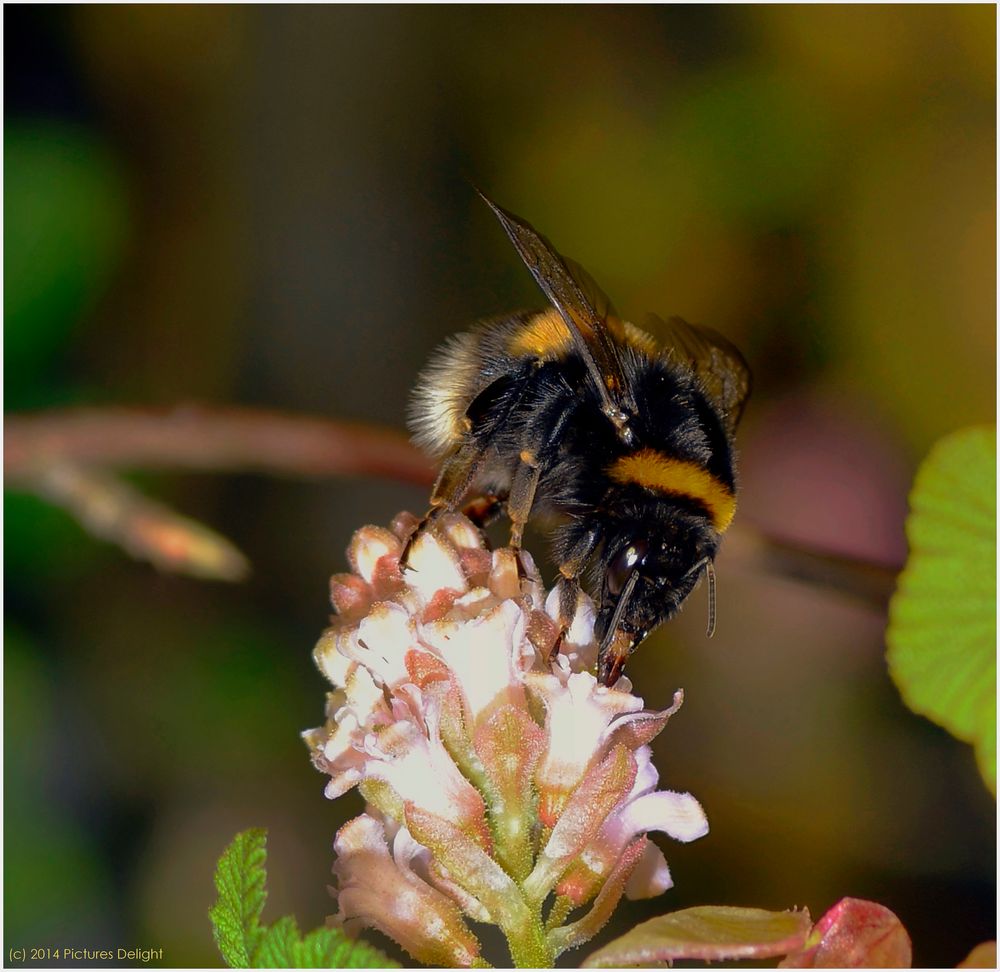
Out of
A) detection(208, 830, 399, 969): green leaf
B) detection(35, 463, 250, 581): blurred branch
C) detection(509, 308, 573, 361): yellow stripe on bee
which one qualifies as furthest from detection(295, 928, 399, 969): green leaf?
detection(35, 463, 250, 581): blurred branch

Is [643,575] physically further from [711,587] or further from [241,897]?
[241,897]

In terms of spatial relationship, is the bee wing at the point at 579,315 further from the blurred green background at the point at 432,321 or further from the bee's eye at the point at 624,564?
the blurred green background at the point at 432,321

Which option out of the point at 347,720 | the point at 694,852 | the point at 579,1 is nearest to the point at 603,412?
the point at 347,720

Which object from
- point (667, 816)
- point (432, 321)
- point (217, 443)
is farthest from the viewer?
point (432, 321)

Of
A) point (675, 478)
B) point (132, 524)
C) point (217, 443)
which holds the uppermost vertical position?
point (675, 478)

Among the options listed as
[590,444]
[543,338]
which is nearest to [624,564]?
[590,444]

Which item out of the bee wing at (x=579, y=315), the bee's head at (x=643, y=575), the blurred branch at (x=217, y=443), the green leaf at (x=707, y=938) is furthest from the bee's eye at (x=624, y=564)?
the blurred branch at (x=217, y=443)
